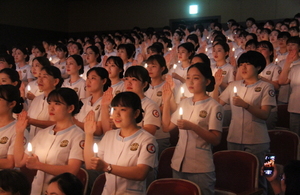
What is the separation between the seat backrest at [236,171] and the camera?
10.5 ft

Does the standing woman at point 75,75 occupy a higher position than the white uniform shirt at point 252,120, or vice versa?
the standing woman at point 75,75

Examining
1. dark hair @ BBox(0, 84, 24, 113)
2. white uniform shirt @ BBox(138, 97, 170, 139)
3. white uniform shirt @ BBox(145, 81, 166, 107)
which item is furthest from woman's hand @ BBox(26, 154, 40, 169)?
white uniform shirt @ BBox(145, 81, 166, 107)

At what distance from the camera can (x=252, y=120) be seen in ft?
12.0

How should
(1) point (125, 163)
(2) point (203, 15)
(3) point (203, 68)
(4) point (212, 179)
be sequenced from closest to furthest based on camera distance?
(1) point (125, 163), (4) point (212, 179), (3) point (203, 68), (2) point (203, 15)

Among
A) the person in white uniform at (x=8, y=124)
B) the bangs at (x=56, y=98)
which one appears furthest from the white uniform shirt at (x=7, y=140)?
the bangs at (x=56, y=98)

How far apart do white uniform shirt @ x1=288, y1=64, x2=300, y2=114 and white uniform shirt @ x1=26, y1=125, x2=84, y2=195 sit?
286 cm

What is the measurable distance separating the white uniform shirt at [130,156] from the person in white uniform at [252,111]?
1.22 meters

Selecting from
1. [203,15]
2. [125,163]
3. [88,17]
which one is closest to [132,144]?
[125,163]

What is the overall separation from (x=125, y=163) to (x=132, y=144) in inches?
5.5

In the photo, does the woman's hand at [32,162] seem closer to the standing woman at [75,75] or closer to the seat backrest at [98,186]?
the seat backrest at [98,186]

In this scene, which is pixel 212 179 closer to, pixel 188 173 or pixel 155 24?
pixel 188 173

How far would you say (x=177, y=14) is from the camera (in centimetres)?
1584

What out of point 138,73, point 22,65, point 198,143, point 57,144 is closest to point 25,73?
point 22,65

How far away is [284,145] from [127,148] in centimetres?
190
